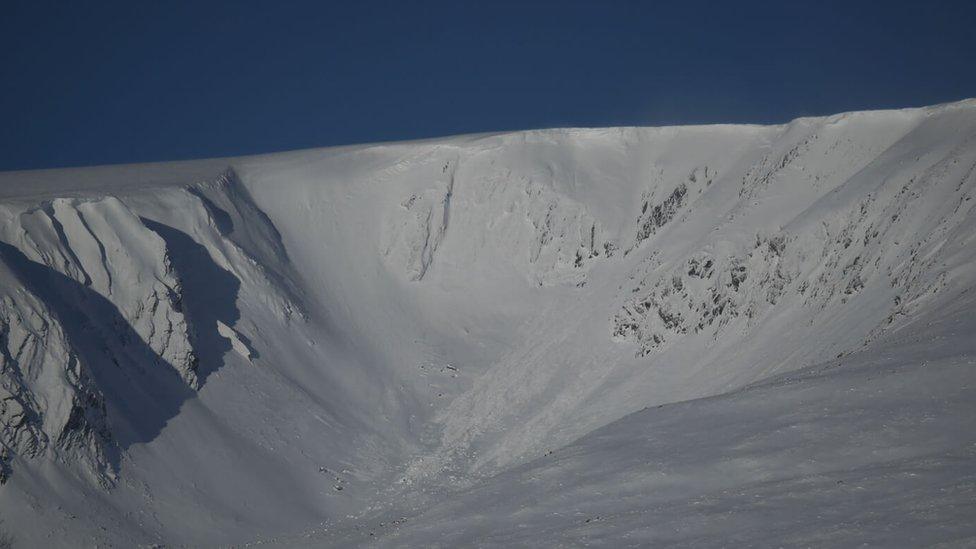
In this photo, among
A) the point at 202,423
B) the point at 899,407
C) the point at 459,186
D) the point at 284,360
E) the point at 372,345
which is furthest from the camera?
the point at 459,186

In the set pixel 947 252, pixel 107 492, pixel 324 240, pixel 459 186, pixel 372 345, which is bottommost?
pixel 107 492

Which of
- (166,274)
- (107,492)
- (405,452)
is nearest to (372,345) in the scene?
(405,452)

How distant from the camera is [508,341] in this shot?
242 feet

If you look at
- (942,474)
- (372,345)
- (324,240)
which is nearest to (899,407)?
(942,474)

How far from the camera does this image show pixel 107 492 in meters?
44.9

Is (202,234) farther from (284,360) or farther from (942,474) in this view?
(942,474)

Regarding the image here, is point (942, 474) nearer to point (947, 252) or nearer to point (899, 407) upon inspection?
point (899, 407)

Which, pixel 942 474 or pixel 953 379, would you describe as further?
pixel 953 379

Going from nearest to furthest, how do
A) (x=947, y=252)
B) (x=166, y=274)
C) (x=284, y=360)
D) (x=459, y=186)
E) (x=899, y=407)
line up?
(x=899, y=407), (x=947, y=252), (x=166, y=274), (x=284, y=360), (x=459, y=186)

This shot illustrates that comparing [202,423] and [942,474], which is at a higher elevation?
[202,423]

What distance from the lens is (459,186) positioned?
8544 centimetres

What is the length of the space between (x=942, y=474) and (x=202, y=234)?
55824 millimetres

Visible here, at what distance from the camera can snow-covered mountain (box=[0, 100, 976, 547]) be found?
26.9 metres

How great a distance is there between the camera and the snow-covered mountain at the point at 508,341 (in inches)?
1057
